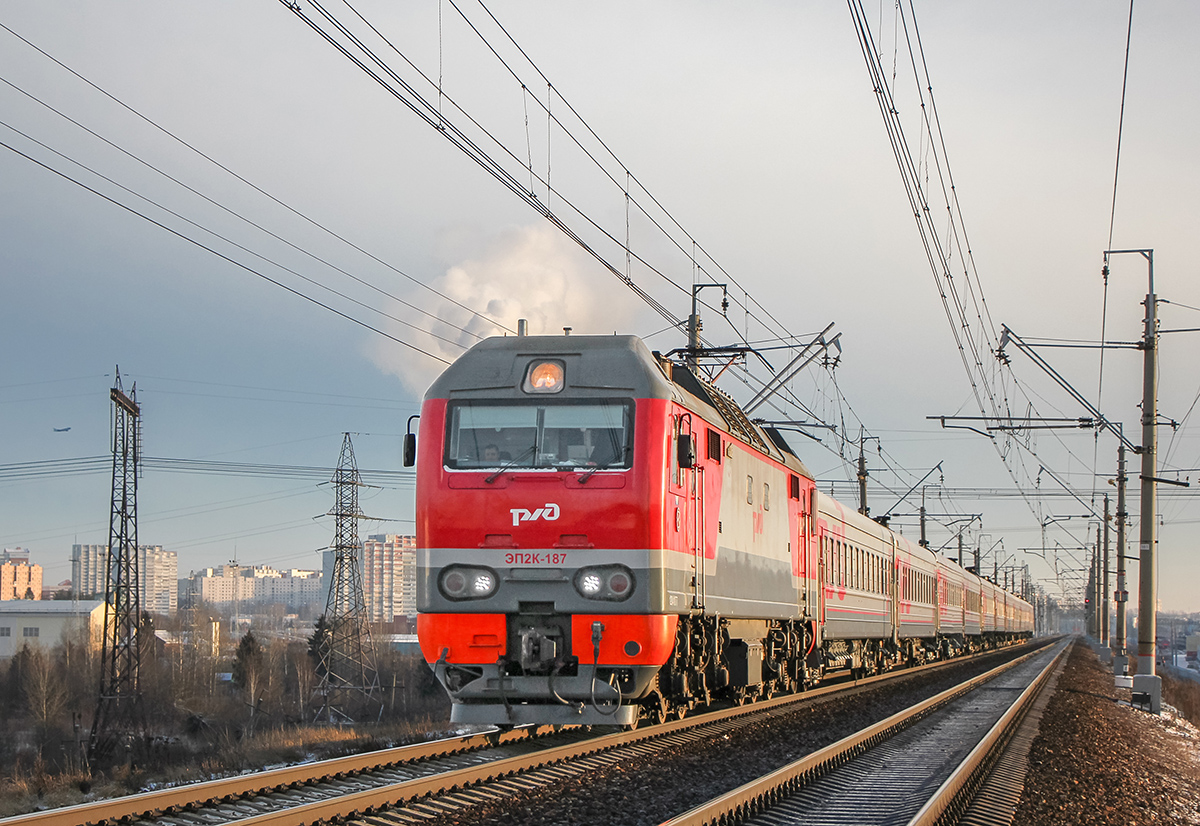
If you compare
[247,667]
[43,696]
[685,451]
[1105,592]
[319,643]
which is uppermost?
[685,451]

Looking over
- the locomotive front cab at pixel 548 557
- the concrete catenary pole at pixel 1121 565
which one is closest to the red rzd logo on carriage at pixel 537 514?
the locomotive front cab at pixel 548 557

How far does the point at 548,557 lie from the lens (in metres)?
11.5

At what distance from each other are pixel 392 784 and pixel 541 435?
3923 mm

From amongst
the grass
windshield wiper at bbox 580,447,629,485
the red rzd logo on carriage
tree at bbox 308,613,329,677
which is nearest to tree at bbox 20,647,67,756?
tree at bbox 308,613,329,677

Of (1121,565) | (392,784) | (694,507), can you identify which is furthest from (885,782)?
(1121,565)

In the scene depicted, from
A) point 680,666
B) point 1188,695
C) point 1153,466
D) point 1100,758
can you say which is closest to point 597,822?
point 680,666

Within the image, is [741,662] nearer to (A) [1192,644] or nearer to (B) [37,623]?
(B) [37,623]

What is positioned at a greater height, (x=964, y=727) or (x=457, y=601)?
(x=457, y=601)

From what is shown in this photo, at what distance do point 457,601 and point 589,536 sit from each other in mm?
1456

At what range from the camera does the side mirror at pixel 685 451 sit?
1205cm

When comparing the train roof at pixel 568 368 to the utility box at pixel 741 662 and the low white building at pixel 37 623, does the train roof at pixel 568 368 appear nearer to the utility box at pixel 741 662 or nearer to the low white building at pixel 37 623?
the utility box at pixel 741 662

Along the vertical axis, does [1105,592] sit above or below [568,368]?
below

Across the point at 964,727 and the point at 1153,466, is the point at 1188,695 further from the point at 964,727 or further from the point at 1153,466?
the point at 964,727

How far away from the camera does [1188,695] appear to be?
40.6 metres
